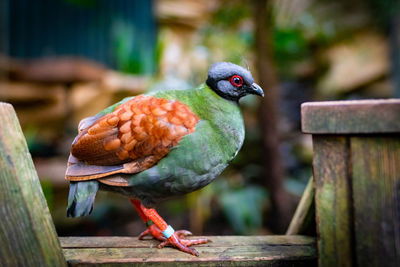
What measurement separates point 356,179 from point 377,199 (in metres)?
0.10

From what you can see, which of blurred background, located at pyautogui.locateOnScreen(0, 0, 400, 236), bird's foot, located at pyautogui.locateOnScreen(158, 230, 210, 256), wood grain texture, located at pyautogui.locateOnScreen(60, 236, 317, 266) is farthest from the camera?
blurred background, located at pyautogui.locateOnScreen(0, 0, 400, 236)

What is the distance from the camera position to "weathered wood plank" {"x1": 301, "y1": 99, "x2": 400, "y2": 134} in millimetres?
1233

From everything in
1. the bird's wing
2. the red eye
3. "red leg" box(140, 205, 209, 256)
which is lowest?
"red leg" box(140, 205, 209, 256)

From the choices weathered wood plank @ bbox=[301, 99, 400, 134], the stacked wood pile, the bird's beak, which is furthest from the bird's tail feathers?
the stacked wood pile

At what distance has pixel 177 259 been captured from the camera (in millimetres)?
1462

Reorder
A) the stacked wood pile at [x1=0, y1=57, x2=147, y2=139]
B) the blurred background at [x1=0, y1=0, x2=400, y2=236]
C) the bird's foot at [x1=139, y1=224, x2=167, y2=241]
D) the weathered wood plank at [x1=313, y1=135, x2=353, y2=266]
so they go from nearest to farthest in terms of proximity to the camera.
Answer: the weathered wood plank at [x1=313, y1=135, x2=353, y2=266] → the bird's foot at [x1=139, y1=224, x2=167, y2=241] → the blurred background at [x1=0, y1=0, x2=400, y2=236] → the stacked wood pile at [x1=0, y1=57, x2=147, y2=139]

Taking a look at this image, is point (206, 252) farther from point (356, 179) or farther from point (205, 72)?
point (205, 72)

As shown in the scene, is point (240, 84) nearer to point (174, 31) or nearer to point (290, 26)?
point (290, 26)

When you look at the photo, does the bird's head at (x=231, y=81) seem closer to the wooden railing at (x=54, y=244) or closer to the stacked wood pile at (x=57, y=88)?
the wooden railing at (x=54, y=244)

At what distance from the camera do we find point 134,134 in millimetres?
1507

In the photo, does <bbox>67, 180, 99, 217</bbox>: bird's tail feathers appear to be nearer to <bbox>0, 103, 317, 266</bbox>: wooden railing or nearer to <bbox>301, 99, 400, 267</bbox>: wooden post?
<bbox>0, 103, 317, 266</bbox>: wooden railing

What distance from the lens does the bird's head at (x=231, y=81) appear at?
160 cm

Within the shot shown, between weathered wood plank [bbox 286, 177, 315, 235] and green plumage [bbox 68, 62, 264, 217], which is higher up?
green plumage [bbox 68, 62, 264, 217]

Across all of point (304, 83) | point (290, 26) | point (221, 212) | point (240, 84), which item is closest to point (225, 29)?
point (290, 26)
